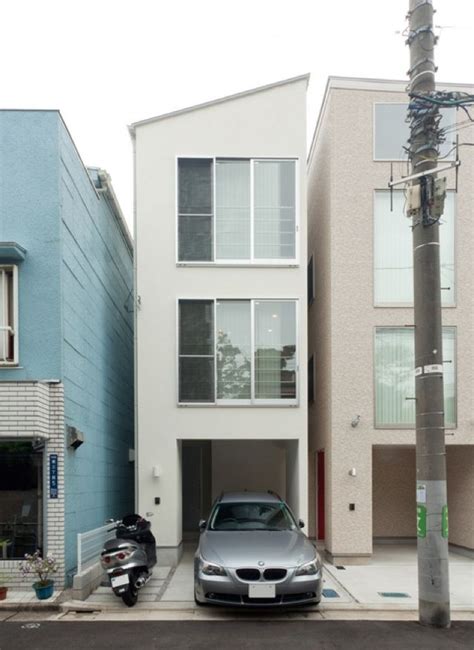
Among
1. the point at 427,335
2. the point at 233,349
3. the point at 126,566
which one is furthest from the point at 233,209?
the point at 126,566

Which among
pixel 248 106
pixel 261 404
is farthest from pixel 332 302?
pixel 248 106

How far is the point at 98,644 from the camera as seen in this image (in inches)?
232

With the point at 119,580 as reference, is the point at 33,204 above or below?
above

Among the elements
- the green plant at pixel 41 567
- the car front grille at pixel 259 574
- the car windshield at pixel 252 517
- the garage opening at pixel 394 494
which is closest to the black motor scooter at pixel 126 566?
the green plant at pixel 41 567

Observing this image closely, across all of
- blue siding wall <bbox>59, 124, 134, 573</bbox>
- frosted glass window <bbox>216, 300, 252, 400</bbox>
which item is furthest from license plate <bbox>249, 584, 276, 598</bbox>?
frosted glass window <bbox>216, 300, 252, 400</bbox>

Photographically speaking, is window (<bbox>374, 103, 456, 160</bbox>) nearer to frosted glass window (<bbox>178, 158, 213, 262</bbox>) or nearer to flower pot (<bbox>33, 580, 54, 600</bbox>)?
frosted glass window (<bbox>178, 158, 213, 262</bbox>)

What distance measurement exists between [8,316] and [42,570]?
11.1ft

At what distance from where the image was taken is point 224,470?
43.8ft

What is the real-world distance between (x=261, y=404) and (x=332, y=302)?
7.32 ft

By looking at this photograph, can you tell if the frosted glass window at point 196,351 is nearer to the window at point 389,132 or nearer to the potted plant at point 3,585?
the potted plant at point 3,585

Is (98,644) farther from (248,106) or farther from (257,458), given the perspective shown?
(248,106)

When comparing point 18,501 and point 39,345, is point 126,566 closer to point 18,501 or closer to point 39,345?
point 18,501

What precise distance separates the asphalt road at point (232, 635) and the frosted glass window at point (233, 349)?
4.07 m

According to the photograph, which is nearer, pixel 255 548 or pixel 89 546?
Answer: pixel 255 548
